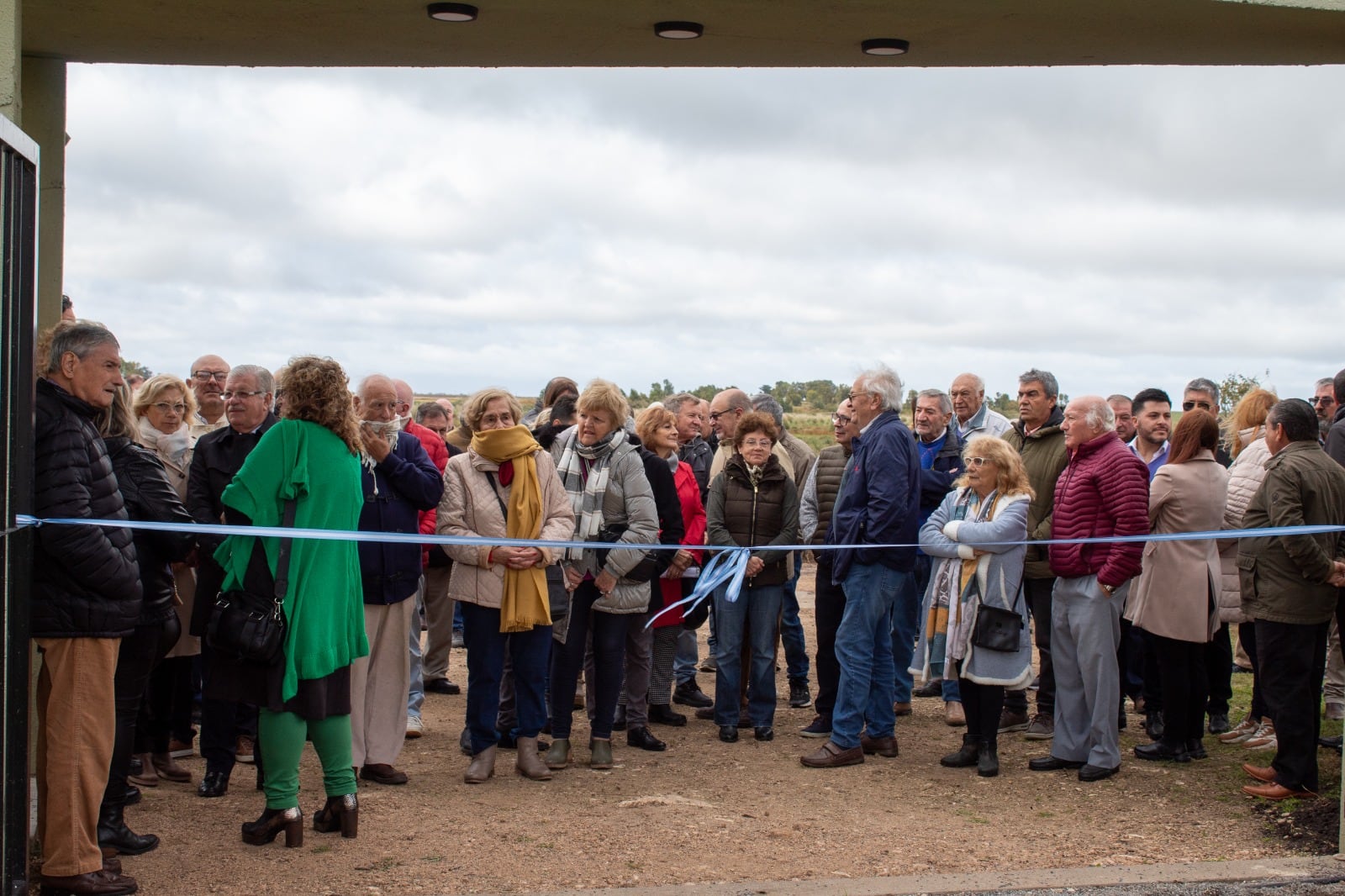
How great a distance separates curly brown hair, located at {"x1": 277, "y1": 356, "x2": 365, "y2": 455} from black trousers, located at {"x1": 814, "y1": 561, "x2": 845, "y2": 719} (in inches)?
150

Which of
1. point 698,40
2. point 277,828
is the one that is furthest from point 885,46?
point 277,828

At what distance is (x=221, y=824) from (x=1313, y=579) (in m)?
5.48

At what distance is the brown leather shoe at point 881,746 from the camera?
25.2ft

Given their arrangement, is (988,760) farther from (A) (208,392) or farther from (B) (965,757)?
(A) (208,392)

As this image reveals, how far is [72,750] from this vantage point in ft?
15.8

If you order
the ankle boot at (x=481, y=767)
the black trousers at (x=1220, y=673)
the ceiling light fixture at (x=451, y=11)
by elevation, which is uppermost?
the ceiling light fixture at (x=451, y=11)

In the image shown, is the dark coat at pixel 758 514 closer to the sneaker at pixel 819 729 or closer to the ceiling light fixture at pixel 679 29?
the sneaker at pixel 819 729

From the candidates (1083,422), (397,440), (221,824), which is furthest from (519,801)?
(1083,422)

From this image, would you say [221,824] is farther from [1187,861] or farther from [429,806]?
[1187,861]

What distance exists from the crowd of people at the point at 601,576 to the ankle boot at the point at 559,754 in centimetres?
2

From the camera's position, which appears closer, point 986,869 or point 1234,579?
point 986,869

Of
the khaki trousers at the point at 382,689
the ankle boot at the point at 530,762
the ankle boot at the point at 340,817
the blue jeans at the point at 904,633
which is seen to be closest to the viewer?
the ankle boot at the point at 340,817

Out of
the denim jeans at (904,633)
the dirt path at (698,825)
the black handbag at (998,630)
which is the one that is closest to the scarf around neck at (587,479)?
the dirt path at (698,825)

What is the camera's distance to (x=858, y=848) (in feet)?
19.0
